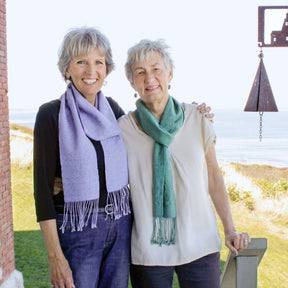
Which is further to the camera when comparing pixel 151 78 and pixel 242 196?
pixel 242 196

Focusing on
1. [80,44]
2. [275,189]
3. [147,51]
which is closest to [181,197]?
[147,51]

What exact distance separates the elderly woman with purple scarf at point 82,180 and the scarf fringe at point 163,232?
13 centimetres

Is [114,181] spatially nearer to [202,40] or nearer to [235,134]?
[235,134]

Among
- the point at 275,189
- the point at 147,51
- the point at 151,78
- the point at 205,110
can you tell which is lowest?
the point at 275,189

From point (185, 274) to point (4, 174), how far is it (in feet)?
8.31

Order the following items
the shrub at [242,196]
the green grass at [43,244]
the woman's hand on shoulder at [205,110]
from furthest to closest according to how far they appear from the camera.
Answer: the shrub at [242,196] → the green grass at [43,244] → the woman's hand on shoulder at [205,110]

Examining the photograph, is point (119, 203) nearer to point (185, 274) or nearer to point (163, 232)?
point (163, 232)

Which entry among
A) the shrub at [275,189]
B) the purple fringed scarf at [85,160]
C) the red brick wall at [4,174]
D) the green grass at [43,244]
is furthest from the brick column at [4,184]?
the shrub at [275,189]

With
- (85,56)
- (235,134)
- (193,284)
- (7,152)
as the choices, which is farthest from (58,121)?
(235,134)

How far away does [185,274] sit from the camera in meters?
1.82

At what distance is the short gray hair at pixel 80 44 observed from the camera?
173 cm

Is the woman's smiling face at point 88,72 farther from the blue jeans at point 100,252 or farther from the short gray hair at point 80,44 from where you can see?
the blue jeans at point 100,252

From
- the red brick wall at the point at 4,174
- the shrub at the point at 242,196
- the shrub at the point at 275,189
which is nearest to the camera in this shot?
the red brick wall at the point at 4,174

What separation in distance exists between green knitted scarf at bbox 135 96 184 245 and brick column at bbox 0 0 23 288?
2357mm
